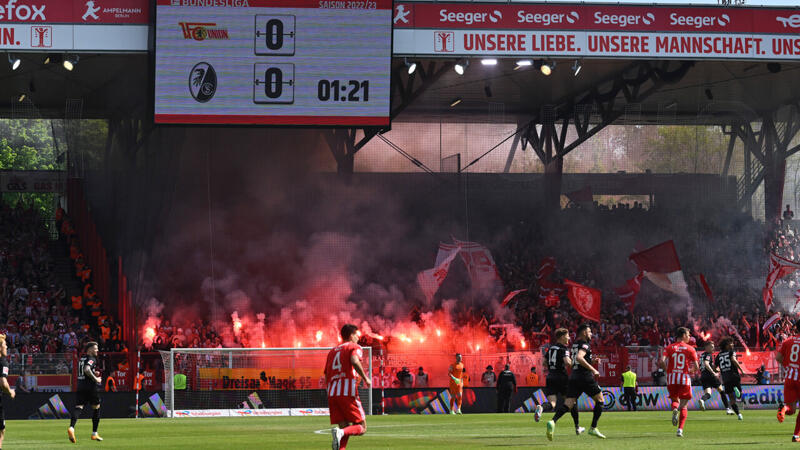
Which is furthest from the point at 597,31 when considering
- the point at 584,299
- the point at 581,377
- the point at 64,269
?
the point at 64,269

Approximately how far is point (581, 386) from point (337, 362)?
6122 millimetres

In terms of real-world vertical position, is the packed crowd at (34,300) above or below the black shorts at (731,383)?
above

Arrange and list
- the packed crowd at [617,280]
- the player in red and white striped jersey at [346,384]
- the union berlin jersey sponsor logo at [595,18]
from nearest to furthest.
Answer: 1. the player in red and white striped jersey at [346,384]
2. the union berlin jersey sponsor logo at [595,18]
3. the packed crowd at [617,280]

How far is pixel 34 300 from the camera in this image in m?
40.0

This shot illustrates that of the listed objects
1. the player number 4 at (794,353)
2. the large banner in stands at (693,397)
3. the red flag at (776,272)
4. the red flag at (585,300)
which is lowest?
the large banner in stands at (693,397)

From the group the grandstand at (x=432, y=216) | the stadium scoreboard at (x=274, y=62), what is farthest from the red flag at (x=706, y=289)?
the stadium scoreboard at (x=274, y=62)

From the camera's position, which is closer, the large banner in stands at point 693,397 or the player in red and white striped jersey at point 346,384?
the player in red and white striped jersey at point 346,384

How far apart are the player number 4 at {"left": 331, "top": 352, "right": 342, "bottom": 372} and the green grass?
3.35 m

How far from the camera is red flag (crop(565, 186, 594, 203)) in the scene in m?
43.6

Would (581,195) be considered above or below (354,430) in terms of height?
above

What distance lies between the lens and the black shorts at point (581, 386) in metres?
18.7

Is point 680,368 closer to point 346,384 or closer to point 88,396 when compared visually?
point 346,384

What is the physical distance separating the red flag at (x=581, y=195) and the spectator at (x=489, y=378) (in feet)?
35.5

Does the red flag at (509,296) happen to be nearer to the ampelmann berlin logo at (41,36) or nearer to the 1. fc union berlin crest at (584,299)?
the 1. fc union berlin crest at (584,299)
